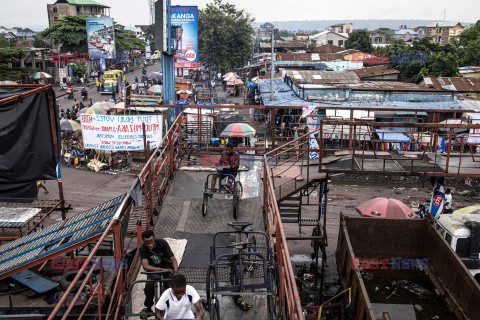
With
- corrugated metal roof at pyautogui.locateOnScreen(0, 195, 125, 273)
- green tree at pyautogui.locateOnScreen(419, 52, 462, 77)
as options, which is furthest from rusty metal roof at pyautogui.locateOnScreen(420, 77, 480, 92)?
corrugated metal roof at pyautogui.locateOnScreen(0, 195, 125, 273)

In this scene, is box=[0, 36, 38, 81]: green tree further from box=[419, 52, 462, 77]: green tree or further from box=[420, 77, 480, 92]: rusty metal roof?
box=[419, 52, 462, 77]: green tree

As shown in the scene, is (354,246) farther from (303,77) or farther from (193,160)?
(303,77)

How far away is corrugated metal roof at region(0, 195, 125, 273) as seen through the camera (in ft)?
21.0

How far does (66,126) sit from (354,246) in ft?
62.0

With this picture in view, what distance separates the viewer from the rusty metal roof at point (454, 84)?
29892 millimetres

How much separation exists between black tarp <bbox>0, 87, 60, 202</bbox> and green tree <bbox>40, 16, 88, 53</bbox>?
186ft

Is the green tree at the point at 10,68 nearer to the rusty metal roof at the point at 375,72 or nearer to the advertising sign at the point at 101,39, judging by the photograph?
the advertising sign at the point at 101,39

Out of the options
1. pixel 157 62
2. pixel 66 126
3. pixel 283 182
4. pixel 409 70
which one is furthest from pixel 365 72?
pixel 157 62

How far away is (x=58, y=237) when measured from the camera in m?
6.93

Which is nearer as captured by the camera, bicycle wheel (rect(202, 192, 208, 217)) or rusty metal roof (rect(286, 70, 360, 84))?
bicycle wheel (rect(202, 192, 208, 217))

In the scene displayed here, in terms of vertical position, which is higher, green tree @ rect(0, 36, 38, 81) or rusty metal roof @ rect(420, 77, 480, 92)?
green tree @ rect(0, 36, 38, 81)

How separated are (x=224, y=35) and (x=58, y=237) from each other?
49962mm

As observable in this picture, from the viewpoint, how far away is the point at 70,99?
43219mm

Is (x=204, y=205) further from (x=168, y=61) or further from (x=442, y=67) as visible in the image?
(x=442, y=67)
